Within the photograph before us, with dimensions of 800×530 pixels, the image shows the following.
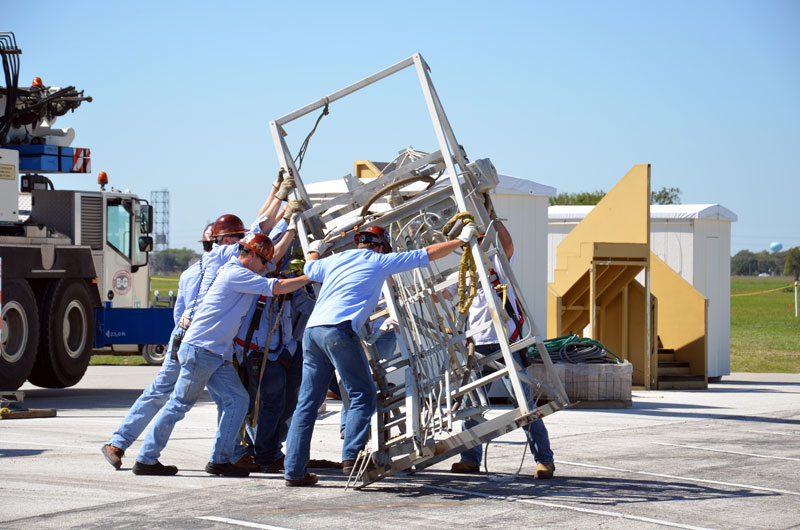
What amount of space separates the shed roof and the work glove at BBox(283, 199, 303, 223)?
10.7 meters

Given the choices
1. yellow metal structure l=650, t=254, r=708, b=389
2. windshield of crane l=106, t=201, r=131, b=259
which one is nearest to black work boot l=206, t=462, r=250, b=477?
windshield of crane l=106, t=201, r=131, b=259

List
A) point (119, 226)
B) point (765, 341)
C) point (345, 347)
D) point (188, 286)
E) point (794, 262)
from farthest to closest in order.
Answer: point (794, 262) < point (765, 341) < point (119, 226) < point (188, 286) < point (345, 347)

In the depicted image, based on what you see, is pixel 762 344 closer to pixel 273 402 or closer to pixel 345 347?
pixel 273 402

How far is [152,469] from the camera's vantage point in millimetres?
8102

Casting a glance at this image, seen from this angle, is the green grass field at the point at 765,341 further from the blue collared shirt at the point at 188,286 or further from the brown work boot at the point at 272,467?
the blue collared shirt at the point at 188,286

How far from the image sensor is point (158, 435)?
26.3 feet

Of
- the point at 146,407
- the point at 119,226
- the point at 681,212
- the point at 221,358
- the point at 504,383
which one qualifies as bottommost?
the point at 146,407

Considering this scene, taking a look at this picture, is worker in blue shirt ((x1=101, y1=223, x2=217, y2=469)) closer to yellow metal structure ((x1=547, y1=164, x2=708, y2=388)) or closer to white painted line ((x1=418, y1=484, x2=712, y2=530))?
white painted line ((x1=418, y1=484, x2=712, y2=530))

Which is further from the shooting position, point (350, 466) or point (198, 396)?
point (198, 396)

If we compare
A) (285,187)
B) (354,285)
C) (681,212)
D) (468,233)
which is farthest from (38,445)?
(681,212)

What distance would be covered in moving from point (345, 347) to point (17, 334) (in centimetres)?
777

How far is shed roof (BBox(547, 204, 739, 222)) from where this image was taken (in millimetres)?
19078

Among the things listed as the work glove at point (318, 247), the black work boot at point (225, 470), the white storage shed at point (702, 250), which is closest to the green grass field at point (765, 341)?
the white storage shed at point (702, 250)

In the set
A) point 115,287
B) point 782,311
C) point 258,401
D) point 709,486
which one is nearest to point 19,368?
point 115,287
